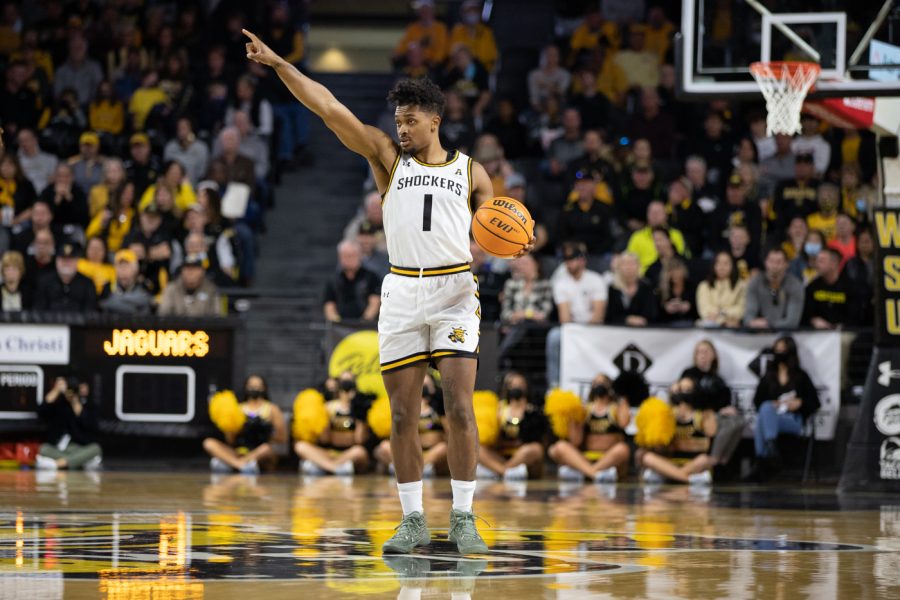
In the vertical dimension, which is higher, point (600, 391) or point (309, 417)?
point (600, 391)

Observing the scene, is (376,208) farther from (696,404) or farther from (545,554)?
(545,554)

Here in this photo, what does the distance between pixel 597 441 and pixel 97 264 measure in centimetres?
681

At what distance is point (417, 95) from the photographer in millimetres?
7844

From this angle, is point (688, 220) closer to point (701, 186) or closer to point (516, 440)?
point (701, 186)

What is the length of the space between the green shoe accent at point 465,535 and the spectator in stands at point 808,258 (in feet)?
31.8

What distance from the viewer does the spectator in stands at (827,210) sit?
17.5 metres

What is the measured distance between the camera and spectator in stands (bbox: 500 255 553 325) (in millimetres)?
16266

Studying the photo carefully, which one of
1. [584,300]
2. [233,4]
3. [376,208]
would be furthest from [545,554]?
[233,4]

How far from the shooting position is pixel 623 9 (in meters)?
23.4

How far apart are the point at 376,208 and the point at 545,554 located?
11290 mm

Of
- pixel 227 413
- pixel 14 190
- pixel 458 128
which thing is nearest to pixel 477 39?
pixel 458 128

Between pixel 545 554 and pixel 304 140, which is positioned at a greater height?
pixel 304 140

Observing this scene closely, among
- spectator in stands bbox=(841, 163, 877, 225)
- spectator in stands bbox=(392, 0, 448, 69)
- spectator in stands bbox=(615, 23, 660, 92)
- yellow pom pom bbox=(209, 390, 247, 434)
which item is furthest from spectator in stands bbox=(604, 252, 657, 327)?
spectator in stands bbox=(392, 0, 448, 69)

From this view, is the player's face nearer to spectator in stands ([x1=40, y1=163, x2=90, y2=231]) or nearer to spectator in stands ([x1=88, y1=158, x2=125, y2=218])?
spectator in stands ([x1=88, y1=158, x2=125, y2=218])
